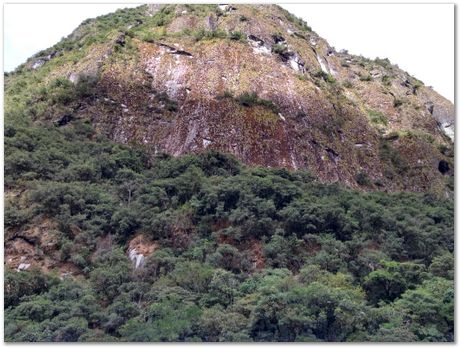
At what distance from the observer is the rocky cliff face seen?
3759 centimetres

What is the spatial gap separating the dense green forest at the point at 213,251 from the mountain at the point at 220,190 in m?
0.07

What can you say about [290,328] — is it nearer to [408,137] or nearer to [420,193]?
[420,193]

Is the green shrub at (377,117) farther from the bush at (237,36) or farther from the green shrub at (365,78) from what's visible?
the bush at (237,36)

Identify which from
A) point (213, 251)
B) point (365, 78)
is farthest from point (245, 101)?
point (365, 78)

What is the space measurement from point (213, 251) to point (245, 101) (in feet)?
46.2

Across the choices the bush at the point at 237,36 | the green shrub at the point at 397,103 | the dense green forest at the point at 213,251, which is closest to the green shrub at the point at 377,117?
the green shrub at the point at 397,103

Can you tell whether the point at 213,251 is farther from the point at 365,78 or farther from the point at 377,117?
the point at 365,78

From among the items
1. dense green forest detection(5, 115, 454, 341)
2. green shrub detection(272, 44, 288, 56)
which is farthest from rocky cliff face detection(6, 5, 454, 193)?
dense green forest detection(5, 115, 454, 341)

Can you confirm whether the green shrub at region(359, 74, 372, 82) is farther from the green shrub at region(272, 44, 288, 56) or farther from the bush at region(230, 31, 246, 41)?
the bush at region(230, 31, 246, 41)

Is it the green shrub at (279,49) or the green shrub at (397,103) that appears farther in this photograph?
the green shrub at (397,103)

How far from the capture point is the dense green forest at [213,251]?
20812 mm

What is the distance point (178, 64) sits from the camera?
4200cm

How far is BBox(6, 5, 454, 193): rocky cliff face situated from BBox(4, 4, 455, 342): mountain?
12 cm

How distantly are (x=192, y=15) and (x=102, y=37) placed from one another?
620cm
